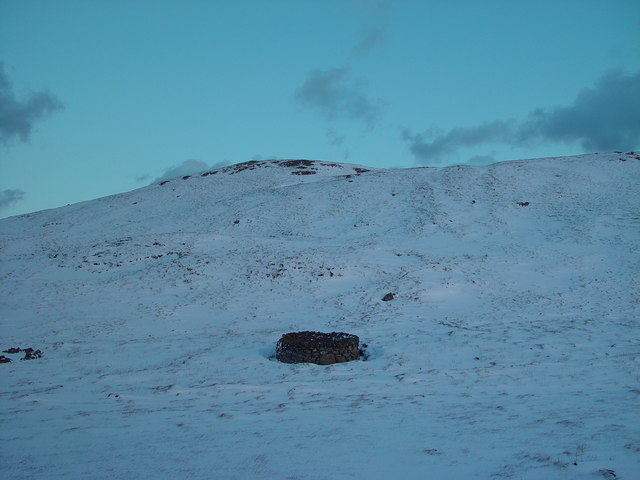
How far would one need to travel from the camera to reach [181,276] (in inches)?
882

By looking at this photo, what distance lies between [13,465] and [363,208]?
31985 mm

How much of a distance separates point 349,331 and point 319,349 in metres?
3.59

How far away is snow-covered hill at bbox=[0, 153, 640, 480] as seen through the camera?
639 centimetres

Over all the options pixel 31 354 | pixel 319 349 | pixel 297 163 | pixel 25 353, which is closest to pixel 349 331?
pixel 319 349

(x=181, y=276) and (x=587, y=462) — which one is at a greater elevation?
(x=181, y=276)

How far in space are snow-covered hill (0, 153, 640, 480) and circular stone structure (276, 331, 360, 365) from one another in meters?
0.44

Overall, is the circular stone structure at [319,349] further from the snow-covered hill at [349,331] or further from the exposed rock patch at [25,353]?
the exposed rock patch at [25,353]

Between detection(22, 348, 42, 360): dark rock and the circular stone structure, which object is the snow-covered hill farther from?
the circular stone structure

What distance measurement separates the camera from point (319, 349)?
1214 cm

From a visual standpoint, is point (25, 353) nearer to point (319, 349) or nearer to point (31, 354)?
point (31, 354)

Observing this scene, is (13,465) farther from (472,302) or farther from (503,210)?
(503,210)

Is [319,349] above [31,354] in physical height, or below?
below

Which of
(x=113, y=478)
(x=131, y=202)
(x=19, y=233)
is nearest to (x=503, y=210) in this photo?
(x=113, y=478)

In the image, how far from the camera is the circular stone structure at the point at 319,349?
39.7 ft
